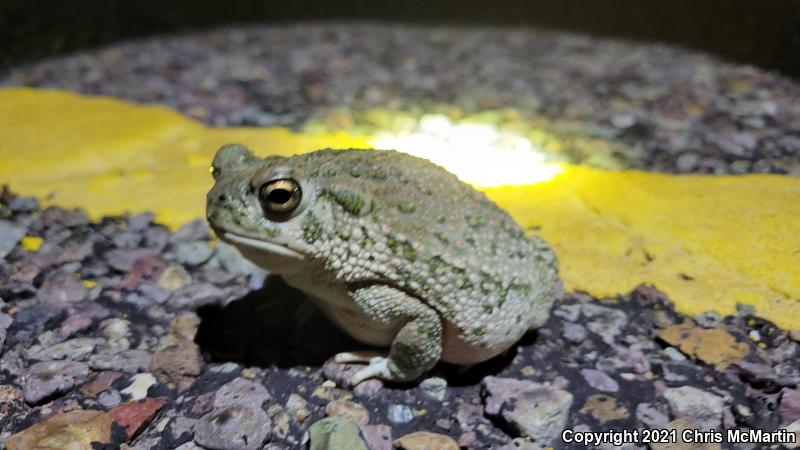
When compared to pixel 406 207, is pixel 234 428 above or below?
below

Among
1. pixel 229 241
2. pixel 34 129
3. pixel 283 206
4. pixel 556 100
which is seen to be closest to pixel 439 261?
pixel 283 206

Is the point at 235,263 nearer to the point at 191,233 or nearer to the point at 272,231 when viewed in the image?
the point at 191,233

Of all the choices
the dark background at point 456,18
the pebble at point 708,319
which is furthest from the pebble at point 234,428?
the dark background at point 456,18

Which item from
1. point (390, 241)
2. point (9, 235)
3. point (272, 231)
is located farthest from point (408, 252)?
point (9, 235)

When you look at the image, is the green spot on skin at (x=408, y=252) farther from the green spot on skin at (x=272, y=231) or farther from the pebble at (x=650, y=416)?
the pebble at (x=650, y=416)

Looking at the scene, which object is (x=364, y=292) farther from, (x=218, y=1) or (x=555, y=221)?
(x=218, y=1)

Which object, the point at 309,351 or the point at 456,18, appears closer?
the point at 309,351
